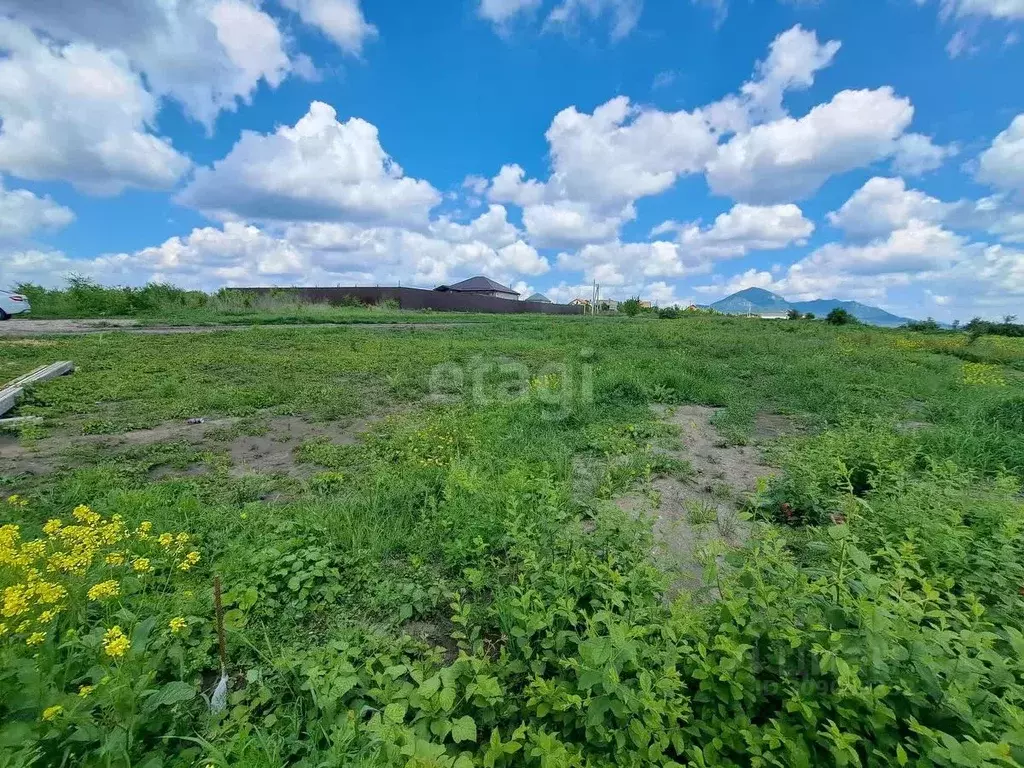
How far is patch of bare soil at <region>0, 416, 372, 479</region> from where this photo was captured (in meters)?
4.15

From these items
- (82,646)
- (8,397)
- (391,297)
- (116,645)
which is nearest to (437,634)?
(116,645)

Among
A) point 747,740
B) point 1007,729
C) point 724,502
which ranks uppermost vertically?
point 1007,729

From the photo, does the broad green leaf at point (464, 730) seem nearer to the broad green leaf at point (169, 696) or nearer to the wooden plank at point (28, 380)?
the broad green leaf at point (169, 696)

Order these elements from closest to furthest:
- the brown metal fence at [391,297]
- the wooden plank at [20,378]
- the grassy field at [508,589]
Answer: the grassy field at [508,589] < the wooden plank at [20,378] < the brown metal fence at [391,297]

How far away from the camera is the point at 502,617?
2125mm

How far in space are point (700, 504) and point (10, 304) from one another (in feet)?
78.3

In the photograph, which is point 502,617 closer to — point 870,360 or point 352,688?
point 352,688

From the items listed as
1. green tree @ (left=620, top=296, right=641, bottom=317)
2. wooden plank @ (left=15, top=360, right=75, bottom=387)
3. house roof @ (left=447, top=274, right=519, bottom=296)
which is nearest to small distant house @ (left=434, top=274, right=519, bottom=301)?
house roof @ (left=447, top=274, right=519, bottom=296)

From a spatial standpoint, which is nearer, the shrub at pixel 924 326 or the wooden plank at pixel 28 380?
the wooden plank at pixel 28 380

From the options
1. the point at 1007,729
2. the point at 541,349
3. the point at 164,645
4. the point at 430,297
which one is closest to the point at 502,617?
the point at 164,645

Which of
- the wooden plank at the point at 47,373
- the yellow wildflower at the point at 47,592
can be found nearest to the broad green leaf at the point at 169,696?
the yellow wildflower at the point at 47,592

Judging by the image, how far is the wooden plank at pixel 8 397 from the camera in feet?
17.6

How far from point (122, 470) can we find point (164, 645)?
9.28 feet

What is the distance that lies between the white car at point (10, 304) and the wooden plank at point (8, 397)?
1524cm
